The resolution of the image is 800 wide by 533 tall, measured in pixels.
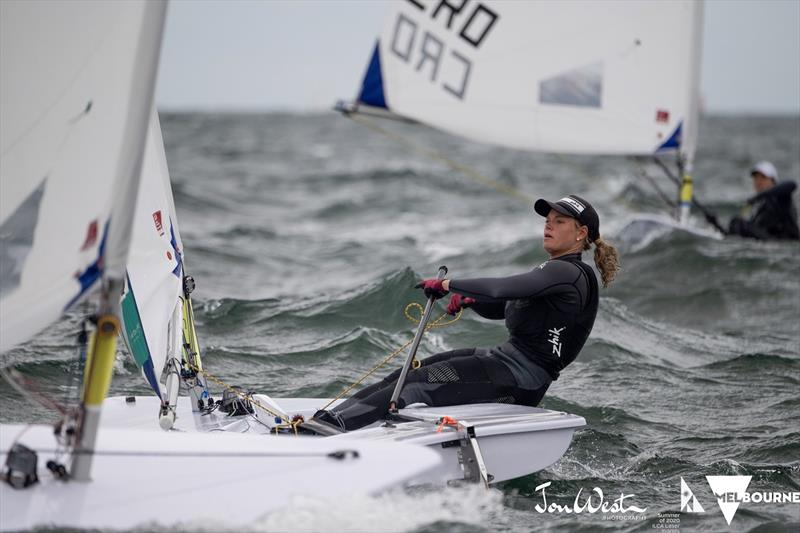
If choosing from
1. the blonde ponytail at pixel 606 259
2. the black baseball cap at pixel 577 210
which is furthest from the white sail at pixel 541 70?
the blonde ponytail at pixel 606 259

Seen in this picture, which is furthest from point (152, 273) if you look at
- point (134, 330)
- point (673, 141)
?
point (673, 141)

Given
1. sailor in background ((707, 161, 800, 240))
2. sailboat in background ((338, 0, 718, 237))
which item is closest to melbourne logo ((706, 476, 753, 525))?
sailboat in background ((338, 0, 718, 237))

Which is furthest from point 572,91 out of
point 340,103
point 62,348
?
point 62,348

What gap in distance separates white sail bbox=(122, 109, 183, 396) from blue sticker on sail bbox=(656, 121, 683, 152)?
5.06 m

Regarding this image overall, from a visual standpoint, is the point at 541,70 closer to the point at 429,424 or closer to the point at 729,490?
the point at 729,490

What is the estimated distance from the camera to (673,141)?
27.5 feet

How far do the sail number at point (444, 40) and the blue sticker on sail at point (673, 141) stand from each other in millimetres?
2058

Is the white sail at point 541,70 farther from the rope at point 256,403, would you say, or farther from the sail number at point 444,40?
the rope at point 256,403

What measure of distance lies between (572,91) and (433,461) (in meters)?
4.80

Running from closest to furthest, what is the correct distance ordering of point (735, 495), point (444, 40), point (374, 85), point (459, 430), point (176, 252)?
point (459, 430) → point (735, 495) → point (176, 252) → point (444, 40) → point (374, 85)

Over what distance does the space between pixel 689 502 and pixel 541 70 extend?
412 centimetres

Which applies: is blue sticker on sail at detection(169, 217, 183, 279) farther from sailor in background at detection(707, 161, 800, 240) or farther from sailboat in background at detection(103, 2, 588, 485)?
sailor in background at detection(707, 161, 800, 240)

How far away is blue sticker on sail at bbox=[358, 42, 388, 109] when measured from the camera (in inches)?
278

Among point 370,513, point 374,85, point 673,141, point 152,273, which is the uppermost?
point 374,85
